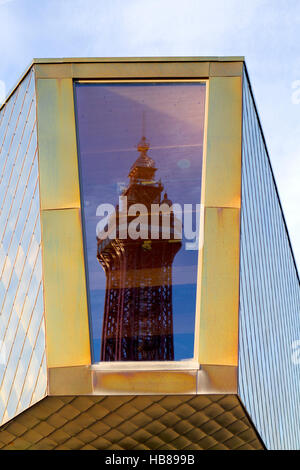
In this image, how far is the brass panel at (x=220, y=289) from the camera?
15289mm

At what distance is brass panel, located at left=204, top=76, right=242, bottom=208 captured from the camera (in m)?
16.2

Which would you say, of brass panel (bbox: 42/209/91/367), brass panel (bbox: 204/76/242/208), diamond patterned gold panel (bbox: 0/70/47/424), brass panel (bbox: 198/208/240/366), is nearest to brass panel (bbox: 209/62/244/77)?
brass panel (bbox: 204/76/242/208)

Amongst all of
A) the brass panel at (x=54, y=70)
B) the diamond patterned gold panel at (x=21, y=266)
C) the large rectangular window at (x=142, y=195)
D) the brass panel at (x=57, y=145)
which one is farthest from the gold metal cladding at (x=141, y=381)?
the brass panel at (x=54, y=70)

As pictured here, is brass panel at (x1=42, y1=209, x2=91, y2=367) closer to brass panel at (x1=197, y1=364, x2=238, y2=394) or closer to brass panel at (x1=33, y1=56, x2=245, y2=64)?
brass panel at (x1=197, y1=364, x2=238, y2=394)

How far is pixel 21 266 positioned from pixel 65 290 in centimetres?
303

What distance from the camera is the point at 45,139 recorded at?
54.5 feet

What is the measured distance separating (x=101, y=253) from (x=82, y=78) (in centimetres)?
445

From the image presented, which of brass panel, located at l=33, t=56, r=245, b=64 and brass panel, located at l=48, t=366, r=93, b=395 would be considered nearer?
brass panel, located at l=48, t=366, r=93, b=395

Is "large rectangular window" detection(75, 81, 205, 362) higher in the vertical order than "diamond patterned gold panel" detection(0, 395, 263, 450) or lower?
higher

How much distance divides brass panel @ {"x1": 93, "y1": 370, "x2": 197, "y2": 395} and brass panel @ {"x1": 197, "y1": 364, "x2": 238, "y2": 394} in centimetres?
20

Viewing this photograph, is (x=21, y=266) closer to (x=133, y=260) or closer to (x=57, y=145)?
(x=133, y=260)

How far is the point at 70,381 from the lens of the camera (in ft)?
49.5

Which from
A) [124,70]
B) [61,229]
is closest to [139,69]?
[124,70]
